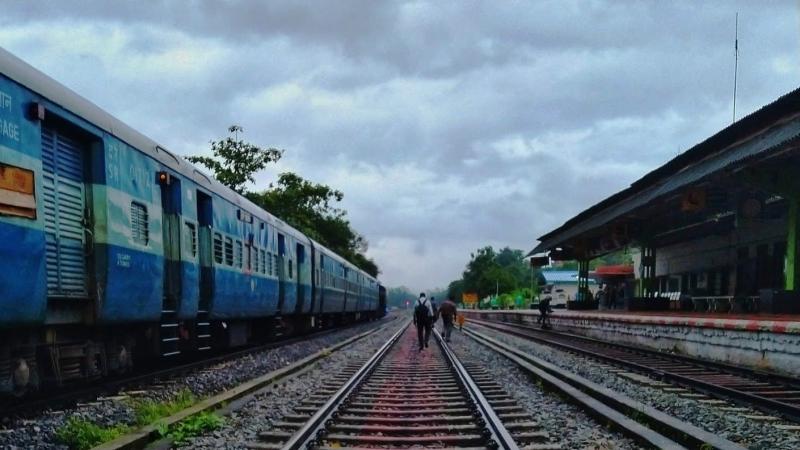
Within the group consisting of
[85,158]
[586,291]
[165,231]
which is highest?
[85,158]

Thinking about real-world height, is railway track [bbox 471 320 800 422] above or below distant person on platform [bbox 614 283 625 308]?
above

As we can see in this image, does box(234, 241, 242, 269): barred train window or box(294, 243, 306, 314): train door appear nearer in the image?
box(234, 241, 242, 269): barred train window

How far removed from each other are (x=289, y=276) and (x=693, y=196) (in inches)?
421

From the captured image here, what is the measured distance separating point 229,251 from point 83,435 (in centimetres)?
762

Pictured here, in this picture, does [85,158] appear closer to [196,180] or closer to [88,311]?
[88,311]

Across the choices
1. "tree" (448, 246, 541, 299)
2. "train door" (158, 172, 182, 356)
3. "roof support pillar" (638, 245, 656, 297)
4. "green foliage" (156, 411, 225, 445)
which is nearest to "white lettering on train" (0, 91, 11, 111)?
"green foliage" (156, 411, 225, 445)

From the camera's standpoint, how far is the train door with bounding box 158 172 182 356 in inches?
417

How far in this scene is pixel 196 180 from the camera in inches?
478

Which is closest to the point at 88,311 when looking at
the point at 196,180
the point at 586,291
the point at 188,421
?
the point at 188,421

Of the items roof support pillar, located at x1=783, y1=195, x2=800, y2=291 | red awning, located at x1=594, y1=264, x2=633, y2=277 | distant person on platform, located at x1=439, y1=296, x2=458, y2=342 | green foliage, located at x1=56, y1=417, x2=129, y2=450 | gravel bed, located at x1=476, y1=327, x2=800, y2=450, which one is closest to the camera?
green foliage, located at x1=56, y1=417, x2=129, y2=450

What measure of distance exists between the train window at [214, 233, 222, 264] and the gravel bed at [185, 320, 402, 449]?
237 centimetres

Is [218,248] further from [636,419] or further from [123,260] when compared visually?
[636,419]

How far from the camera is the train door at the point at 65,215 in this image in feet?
23.4

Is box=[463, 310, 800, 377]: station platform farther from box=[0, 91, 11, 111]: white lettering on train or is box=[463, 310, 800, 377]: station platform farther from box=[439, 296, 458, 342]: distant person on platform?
box=[0, 91, 11, 111]: white lettering on train
